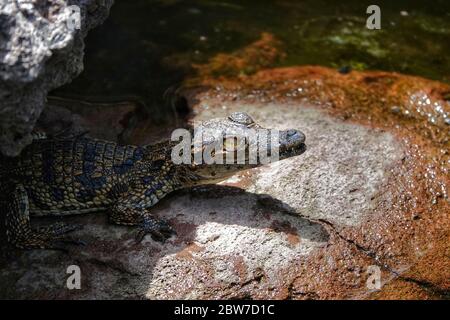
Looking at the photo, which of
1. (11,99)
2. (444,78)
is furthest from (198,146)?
(444,78)

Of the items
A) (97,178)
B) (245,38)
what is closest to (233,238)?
(97,178)

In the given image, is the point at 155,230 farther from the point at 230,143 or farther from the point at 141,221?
the point at 230,143

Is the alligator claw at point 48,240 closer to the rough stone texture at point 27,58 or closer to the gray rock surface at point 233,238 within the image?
the gray rock surface at point 233,238

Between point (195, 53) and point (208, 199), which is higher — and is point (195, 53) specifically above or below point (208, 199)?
above

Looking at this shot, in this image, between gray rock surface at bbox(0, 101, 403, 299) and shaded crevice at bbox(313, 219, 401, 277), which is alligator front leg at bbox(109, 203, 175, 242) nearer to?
gray rock surface at bbox(0, 101, 403, 299)

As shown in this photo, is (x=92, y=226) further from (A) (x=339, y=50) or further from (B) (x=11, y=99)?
(A) (x=339, y=50)

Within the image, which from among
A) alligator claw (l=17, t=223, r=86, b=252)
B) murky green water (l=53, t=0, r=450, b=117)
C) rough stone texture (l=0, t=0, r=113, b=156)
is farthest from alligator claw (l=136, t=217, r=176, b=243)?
murky green water (l=53, t=0, r=450, b=117)
